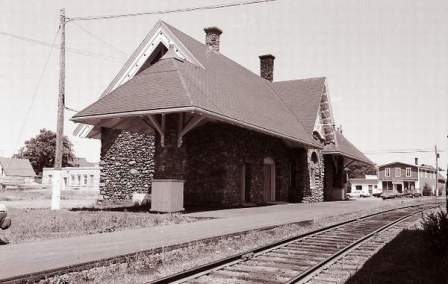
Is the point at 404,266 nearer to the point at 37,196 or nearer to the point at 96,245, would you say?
the point at 96,245

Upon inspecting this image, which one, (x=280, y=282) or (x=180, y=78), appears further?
(x=180, y=78)

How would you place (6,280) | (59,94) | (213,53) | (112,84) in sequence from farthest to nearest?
(213,53) → (112,84) → (59,94) → (6,280)

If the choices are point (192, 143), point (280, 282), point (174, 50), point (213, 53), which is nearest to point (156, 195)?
point (192, 143)

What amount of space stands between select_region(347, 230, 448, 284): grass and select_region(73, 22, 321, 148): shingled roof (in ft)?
23.7

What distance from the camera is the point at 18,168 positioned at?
75625mm

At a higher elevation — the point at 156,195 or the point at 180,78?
the point at 180,78

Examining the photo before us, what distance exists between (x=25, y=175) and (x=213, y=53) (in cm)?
6138

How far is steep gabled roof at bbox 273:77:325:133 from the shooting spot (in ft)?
88.1

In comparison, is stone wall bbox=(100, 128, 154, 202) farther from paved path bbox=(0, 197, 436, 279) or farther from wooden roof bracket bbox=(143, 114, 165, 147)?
paved path bbox=(0, 197, 436, 279)

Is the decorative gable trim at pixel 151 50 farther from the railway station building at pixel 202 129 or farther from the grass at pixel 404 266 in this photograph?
the grass at pixel 404 266

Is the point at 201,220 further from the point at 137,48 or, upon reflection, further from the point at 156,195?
the point at 137,48

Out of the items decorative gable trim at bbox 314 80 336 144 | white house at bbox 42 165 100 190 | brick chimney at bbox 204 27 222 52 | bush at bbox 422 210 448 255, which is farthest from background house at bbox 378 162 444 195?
bush at bbox 422 210 448 255

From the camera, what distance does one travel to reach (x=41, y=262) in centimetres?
641

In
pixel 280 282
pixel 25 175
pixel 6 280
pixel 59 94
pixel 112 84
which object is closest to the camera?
pixel 6 280
